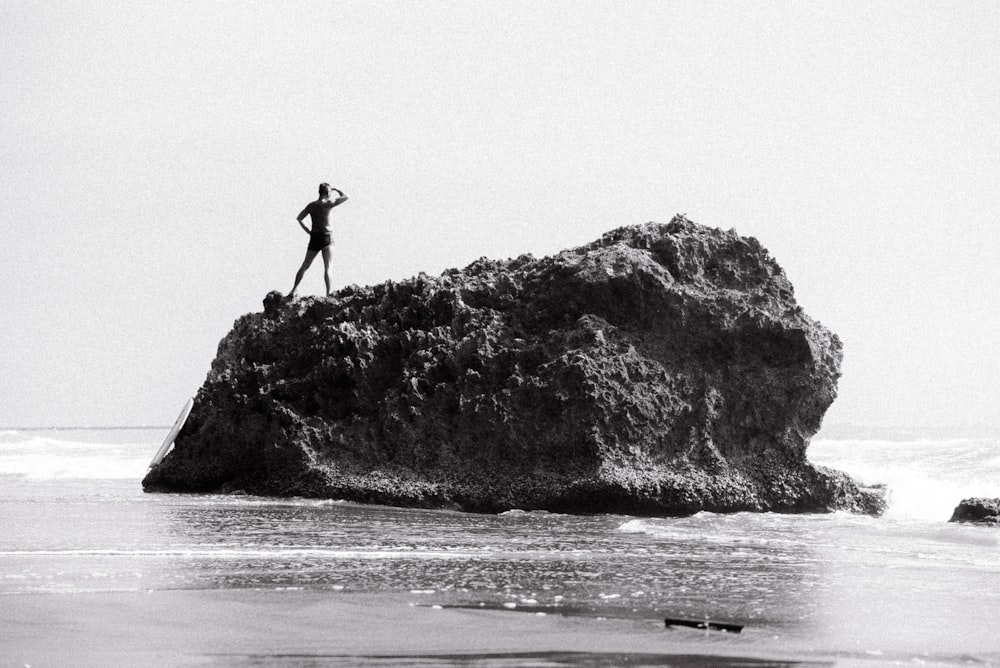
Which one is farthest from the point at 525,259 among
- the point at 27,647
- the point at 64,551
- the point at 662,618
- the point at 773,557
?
the point at 27,647

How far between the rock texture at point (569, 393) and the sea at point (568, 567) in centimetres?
46

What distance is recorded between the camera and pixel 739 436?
13359 mm

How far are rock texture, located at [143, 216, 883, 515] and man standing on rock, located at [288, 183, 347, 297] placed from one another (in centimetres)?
142

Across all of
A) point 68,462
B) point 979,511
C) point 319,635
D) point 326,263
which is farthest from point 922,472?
point 68,462

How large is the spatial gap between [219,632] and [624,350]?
8.16m

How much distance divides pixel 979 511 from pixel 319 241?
8529 millimetres

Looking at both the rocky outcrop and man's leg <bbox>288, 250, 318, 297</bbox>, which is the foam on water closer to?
the rocky outcrop

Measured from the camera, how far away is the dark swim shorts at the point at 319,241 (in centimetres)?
1568

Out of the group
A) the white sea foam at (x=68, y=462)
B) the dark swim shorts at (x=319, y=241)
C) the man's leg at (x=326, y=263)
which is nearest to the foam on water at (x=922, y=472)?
the man's leg at (x=326, y=263)

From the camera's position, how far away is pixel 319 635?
5.62 meters

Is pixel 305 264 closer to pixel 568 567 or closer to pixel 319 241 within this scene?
pixel 319 241

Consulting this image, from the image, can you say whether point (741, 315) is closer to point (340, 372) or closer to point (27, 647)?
point (340, 372)

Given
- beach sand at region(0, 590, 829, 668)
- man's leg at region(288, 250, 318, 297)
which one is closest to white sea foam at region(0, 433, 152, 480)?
man's leg at region(288, 250, 318, 297)

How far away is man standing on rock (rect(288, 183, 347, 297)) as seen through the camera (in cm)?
1565
